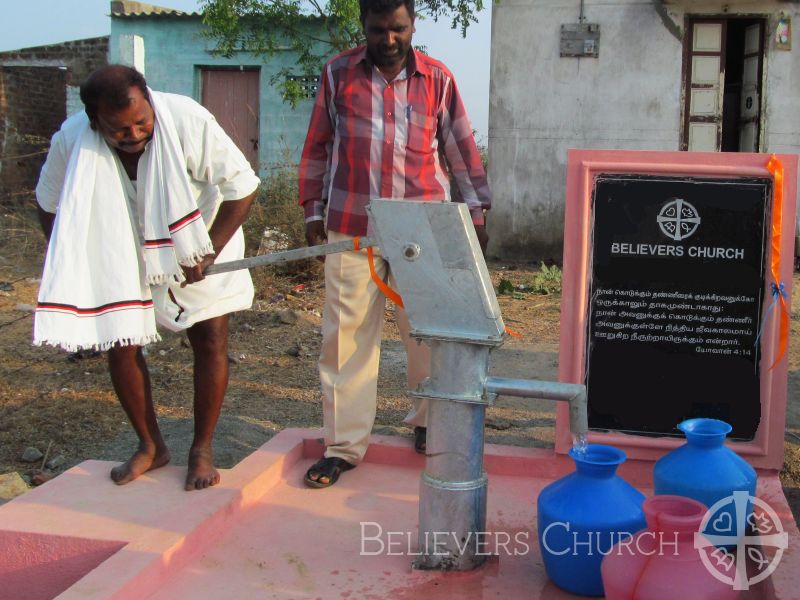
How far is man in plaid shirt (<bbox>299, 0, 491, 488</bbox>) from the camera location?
317 cm

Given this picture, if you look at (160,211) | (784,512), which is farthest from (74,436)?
(784,512)

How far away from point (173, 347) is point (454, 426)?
4.37 m

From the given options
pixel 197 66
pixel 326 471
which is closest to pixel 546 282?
pixel 326 471

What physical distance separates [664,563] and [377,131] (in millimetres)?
1865

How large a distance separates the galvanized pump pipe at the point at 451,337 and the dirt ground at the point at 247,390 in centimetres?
172

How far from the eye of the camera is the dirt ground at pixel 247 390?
14.0 feet

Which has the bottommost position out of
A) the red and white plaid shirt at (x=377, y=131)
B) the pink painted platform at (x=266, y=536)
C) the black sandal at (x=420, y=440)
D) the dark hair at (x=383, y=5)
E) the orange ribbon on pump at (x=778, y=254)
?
the pink painted platform at (x=266, y=536)

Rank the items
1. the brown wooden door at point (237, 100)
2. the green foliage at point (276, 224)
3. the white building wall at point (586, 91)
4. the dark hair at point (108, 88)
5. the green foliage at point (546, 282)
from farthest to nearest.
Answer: the brown wooden door at point (237, 100) → the white building wall at point (586, 91) → the green foliage at point (546, 282) → the green foliage at point (276, 224) → the dark hair at point (108, 88)

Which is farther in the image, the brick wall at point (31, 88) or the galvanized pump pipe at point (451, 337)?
the brick wall at point (31, 88)

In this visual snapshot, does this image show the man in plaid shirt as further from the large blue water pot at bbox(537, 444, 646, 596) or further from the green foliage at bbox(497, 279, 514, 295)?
the green foliage at bbox(497, 279, 514, 295)

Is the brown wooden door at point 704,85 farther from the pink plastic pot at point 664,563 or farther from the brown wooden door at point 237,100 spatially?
the pink plastic pot at point 664,563

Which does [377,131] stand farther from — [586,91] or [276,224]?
[586,91]

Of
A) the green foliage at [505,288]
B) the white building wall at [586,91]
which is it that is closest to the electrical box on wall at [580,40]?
the white building wall at [586,91]

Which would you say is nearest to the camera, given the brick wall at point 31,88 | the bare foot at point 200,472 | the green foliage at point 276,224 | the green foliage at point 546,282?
the bare foot at point 200,472
